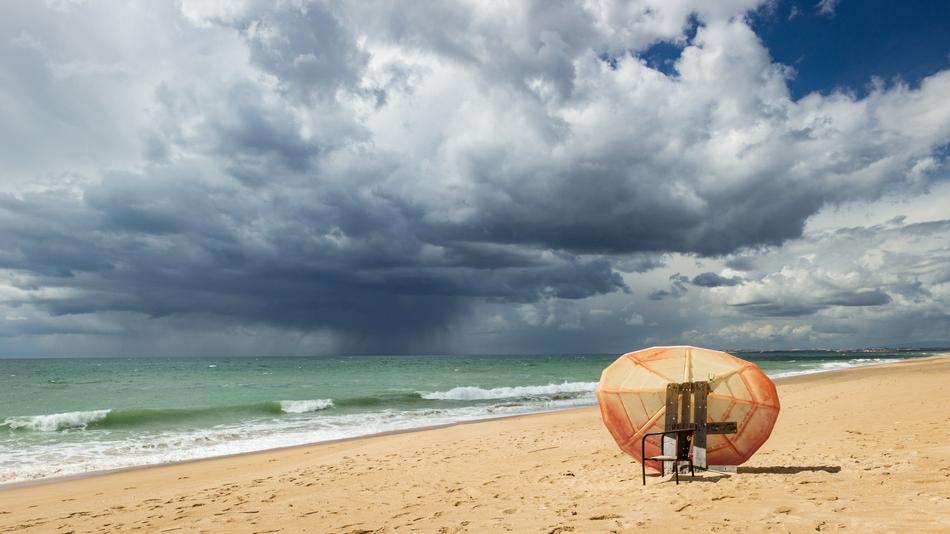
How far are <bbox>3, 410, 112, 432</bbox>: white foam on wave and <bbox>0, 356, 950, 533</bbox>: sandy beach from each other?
504 inches

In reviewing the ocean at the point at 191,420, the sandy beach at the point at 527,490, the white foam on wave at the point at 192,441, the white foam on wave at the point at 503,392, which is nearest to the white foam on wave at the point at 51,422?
the ocean at the point at 191,420

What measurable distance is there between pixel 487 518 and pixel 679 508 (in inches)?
83.7

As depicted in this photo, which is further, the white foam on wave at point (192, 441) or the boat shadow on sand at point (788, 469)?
the white foam on wave at point (192, 441)

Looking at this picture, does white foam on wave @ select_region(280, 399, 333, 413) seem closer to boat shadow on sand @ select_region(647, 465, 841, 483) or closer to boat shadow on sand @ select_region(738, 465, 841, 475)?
boat shadow on sand @ select_region(647, 465, 841, 483)

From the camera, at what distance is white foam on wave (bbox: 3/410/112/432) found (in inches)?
872

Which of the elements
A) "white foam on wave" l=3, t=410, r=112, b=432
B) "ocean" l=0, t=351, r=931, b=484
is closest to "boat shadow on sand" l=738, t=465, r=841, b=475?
"ocean" l=0, t=351, r=931, b=484

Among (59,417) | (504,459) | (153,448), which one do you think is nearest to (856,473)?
(504,459)

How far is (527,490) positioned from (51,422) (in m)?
23.0

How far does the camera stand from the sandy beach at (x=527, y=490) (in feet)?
19.2

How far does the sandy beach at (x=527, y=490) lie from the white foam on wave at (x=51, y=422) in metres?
12.8

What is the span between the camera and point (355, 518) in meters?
7.27

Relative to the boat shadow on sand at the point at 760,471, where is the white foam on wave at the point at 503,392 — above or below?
below

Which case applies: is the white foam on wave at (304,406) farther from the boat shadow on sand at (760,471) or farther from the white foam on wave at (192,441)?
the boat shadow on sand at (760,471)

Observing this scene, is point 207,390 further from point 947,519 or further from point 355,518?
point 947,519
